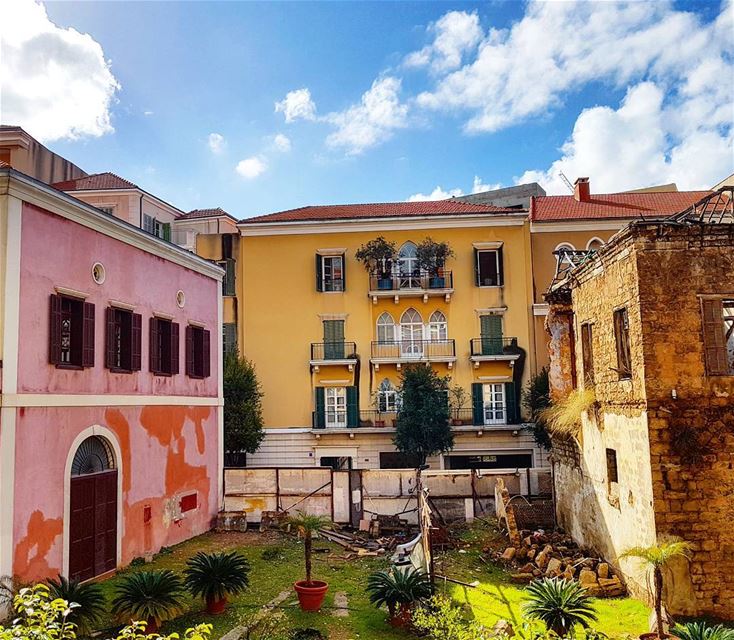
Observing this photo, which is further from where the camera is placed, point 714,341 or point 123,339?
point 123,339

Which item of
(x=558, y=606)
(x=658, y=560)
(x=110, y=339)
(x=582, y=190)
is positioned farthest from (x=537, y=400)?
(x=558, y=606)

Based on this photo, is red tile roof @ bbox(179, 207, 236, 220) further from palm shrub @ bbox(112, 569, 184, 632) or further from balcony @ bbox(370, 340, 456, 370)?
palm shrub @ bbox(112, 569, 184, 632)

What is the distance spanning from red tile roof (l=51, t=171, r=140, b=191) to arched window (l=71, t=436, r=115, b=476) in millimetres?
18705

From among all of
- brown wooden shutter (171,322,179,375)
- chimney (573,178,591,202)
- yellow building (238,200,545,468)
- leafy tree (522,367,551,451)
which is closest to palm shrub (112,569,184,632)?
brown wooden shutter (171,322,179,375)

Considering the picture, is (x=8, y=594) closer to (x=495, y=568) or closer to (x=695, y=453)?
(x=495, y=568)

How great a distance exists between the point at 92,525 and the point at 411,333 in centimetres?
1813

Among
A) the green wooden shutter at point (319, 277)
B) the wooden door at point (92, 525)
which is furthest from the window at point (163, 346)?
the green wooden shutter at point (319, 277)

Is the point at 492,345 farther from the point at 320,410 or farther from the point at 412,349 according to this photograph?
the point at 320,410

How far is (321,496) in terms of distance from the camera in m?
20.2

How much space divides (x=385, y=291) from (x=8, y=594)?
2031 centimetres

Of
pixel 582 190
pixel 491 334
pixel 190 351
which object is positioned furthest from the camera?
pixel 582 190

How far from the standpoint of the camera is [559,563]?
1413cm

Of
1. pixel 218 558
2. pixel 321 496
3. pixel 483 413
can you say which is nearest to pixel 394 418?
pixel 483 413

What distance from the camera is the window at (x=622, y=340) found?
13.2 meters
